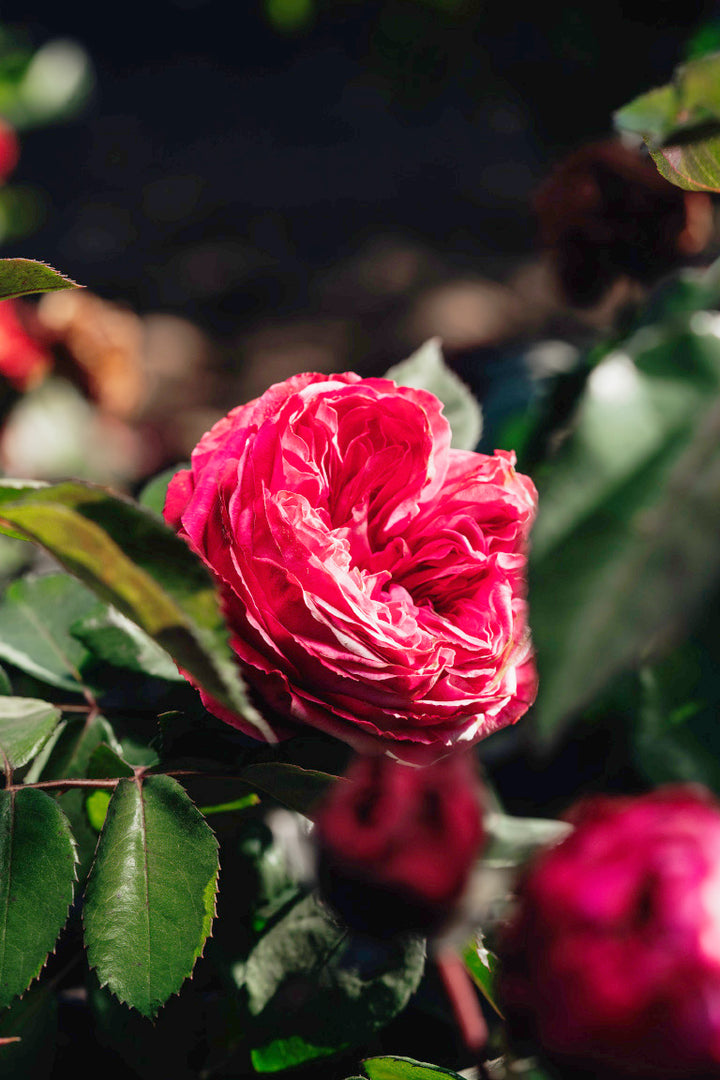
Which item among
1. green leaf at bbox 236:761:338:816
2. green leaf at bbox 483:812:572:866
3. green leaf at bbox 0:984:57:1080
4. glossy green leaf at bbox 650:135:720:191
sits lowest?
green leaf at bbox 0:984:57:1080

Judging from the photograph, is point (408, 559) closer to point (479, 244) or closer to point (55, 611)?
point (55, 611)

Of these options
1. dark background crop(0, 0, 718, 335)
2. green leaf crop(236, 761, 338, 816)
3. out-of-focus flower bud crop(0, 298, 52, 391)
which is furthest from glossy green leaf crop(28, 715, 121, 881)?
dark background crop(0, 0, 718, 335)

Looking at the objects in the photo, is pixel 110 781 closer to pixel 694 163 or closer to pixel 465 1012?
pixel 465 1012

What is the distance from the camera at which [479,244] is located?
2.47 m

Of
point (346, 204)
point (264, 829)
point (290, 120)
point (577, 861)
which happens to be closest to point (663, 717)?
point (577, 861)

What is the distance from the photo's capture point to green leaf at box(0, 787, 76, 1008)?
33 centimetres

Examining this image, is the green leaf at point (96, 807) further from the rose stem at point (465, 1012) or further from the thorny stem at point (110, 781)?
the rose stem at point (465, 1012)

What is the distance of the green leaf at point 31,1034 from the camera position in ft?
1.28

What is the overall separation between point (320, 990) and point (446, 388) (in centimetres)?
31

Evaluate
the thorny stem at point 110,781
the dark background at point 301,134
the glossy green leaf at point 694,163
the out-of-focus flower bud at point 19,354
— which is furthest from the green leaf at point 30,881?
the dark background at point 301,134

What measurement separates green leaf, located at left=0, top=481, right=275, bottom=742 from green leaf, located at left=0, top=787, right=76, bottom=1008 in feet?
0.48

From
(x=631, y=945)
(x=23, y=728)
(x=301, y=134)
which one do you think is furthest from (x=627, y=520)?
(x=301, y=134)

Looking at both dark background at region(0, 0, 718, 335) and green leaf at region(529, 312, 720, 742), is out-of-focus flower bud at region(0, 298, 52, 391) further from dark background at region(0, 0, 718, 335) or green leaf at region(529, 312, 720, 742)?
dark background at region(0, 0, 718, 335)

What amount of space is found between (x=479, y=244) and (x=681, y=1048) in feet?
8.21
